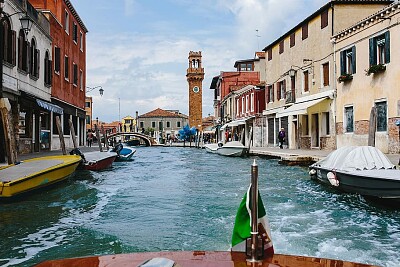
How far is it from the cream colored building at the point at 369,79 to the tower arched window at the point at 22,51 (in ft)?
38.5

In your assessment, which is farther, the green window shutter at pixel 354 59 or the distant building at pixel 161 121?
the distant building at pixel 161 121

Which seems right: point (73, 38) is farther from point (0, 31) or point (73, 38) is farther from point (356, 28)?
point (356, 28)

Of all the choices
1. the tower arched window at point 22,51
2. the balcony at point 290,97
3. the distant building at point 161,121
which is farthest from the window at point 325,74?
the distant building at point 161,121

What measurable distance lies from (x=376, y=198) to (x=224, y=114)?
124 ft

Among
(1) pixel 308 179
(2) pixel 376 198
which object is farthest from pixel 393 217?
(1) pixel 308 179

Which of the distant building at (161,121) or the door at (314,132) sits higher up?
the distant building at (161,121)

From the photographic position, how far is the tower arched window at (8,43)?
1359 cm

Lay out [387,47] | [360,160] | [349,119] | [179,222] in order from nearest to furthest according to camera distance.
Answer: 1. [179,222]
2. [360,160]
3. [387,47]
4. [349,119]

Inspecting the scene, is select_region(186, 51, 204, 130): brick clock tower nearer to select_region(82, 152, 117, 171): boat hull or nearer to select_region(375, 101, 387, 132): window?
select_region(82, 152, 117, 171): boat hull

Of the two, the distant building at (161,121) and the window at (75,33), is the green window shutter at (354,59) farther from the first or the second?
the distant building at (161,121)

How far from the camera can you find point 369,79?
16609 millimetres

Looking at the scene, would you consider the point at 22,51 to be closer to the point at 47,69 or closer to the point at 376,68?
the point at 47,69

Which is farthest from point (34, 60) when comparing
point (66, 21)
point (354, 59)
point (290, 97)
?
point (290, 97)

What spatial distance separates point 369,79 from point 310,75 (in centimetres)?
580
